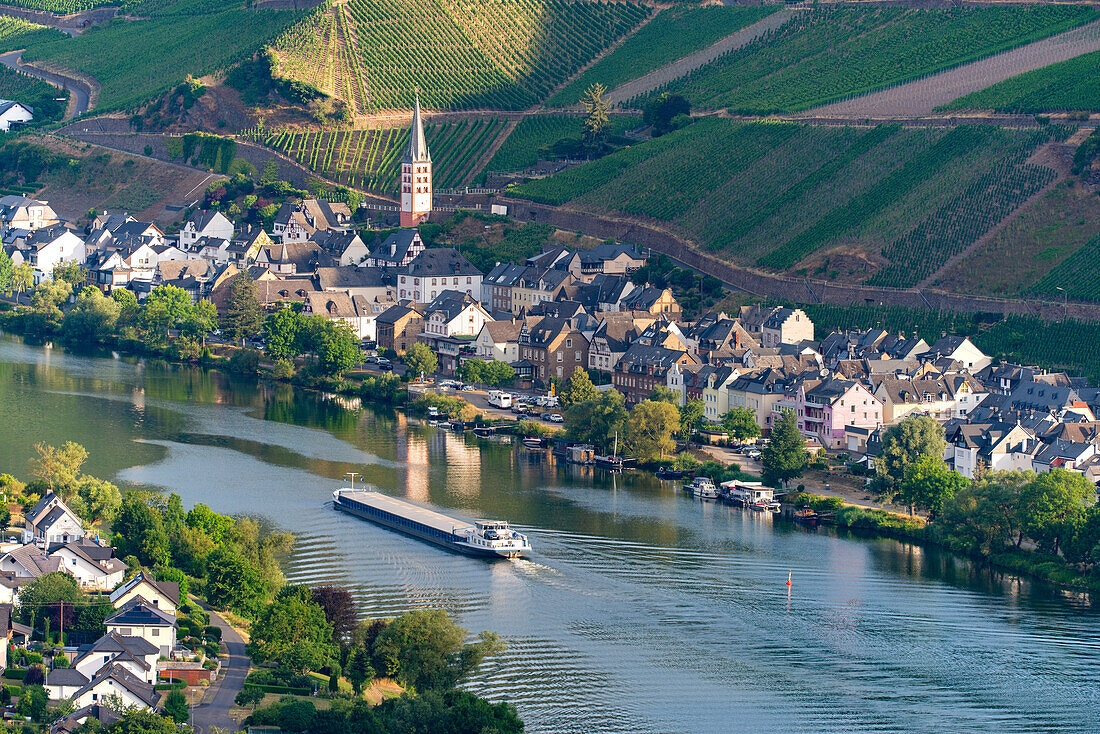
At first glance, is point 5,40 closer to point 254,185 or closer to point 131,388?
point 254,185

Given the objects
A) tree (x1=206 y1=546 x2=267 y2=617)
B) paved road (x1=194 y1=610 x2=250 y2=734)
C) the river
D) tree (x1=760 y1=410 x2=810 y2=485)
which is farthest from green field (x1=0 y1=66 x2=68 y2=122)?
paved road (x1=194 y1=610 x2=250 y2=734)

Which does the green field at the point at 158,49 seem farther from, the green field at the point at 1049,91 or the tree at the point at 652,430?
the tree at the point at 652,430

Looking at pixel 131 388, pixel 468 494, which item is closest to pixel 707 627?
pixel 468 494

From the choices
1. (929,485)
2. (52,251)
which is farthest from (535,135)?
(929,485)

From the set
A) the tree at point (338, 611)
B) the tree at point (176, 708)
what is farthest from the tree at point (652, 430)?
the tree at point (176, 708)

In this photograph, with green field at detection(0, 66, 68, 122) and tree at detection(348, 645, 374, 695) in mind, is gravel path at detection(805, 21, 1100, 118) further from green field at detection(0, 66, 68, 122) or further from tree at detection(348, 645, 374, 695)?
tree at detection(348, 645, 374, 695)
